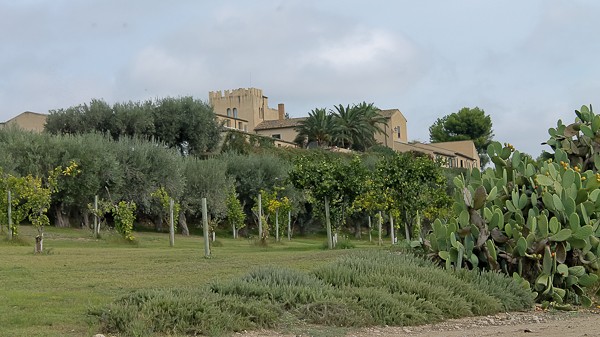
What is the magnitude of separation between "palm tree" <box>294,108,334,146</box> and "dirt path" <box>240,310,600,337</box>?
73788 mm

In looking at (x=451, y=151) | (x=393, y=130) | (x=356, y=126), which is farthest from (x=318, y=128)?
(x=451, y=151)

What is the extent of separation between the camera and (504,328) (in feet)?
39.7

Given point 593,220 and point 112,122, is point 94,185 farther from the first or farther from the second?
point 593,220

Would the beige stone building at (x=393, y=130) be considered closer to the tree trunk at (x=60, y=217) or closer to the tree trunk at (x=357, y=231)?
the tree trunk at (x=357, y=231)

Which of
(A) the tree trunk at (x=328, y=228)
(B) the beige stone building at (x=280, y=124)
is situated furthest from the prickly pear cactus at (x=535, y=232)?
(B) the beige stone building at (x=280, y=124)

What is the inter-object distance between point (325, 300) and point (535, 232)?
6.02 m

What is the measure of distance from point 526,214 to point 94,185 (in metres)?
34.3

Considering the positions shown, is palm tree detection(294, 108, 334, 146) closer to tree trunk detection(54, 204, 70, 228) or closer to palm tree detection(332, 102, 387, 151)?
palm tree detection(332, 102, 387, 151)

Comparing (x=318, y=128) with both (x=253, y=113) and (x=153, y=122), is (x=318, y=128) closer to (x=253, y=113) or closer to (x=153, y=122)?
(x=253, y=113)

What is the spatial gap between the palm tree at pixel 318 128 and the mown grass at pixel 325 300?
7250 centimetres

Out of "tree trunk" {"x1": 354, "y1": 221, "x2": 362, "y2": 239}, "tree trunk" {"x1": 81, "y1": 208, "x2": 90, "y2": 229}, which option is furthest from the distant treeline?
"tree trunk" {"x1": 354, "y1": 221, "x2": 362, "y2": 239}

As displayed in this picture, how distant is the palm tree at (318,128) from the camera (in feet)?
288

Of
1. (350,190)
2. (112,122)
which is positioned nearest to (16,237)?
(350,190)

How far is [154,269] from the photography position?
57.3ft
